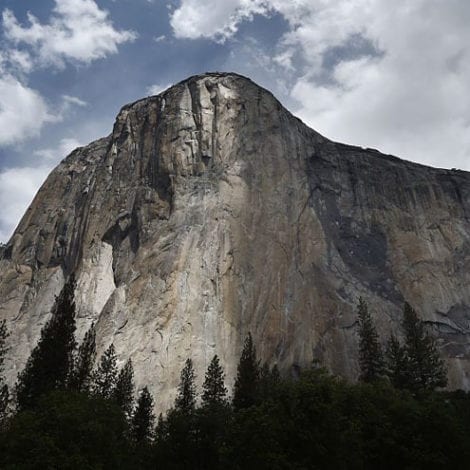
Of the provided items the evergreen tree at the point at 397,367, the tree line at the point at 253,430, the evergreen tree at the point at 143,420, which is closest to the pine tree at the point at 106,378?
the evergreen tree at the point at 143,420

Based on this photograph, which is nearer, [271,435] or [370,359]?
[271,435]

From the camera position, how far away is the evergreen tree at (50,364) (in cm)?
3162

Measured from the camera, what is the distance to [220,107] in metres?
65.9

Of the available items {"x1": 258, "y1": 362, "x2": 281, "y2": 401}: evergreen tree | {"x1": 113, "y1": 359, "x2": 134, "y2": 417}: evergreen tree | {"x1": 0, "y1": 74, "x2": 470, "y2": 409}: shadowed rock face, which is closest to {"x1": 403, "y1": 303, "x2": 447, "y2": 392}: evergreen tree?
{"x1": 0, "y1": 74, "x2": 470, "y2": 409}: shadowed rock face

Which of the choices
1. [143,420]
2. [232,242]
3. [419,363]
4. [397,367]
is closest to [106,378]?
[143,420]

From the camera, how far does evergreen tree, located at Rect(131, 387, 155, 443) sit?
124 ft

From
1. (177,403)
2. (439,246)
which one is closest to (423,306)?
(439,246)

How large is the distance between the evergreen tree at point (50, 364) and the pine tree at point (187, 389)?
29.1 feet

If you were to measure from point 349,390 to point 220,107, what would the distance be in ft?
149

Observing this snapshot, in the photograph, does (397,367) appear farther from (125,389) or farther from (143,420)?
(125,389)

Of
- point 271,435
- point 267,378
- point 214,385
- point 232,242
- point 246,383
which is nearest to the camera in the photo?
point 271,435

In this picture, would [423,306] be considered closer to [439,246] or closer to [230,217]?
[439,246]

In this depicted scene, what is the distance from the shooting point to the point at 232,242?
182ft

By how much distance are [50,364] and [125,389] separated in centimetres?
804
